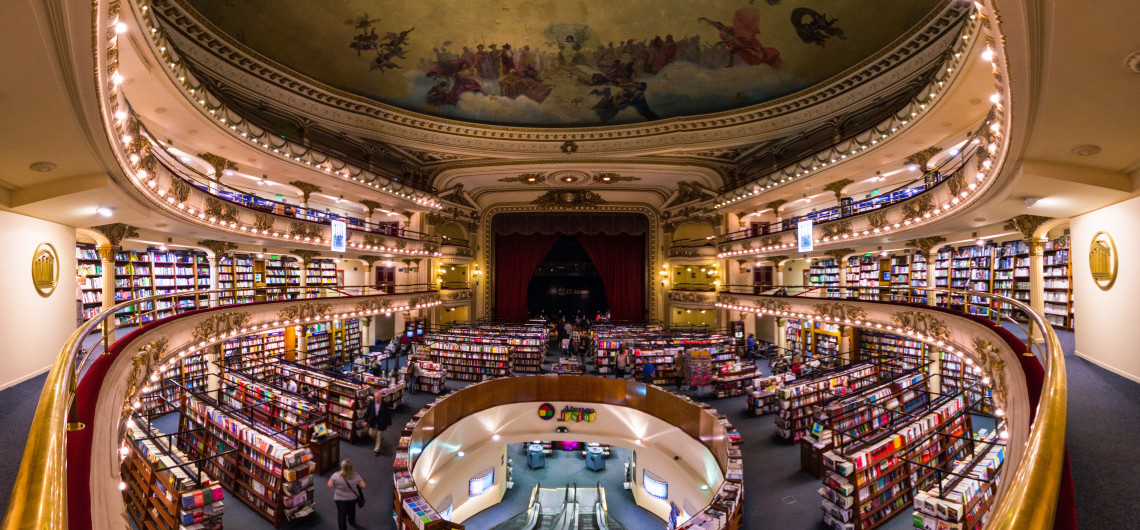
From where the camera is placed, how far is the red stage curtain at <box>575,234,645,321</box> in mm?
21000

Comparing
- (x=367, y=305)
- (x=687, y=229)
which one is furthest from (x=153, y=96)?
(x=687, y=229)

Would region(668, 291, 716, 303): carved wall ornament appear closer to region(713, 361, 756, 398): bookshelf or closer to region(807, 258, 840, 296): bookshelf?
region(807, 258, 840, 296): bookshelf

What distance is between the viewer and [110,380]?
156 inches

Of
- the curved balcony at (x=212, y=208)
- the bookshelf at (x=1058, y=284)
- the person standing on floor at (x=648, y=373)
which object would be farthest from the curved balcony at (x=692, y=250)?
the curved balcony at (x=212, y=208)

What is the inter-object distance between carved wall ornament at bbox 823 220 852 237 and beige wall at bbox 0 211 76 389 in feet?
47.9

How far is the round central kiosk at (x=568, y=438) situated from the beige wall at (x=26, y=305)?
4.78 meters

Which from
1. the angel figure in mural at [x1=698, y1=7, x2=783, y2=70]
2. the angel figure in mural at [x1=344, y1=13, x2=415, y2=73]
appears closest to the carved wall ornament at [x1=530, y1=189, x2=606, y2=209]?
the angel figure in mural at [x1=698, y1=7, x2=783, y2=70]

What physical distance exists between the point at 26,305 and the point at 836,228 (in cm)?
1481

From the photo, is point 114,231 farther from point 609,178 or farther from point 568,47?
point 609,178

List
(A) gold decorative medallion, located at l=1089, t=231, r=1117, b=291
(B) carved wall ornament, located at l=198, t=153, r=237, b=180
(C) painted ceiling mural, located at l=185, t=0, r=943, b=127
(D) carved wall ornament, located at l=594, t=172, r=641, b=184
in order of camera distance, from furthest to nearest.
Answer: (D) carved wall ornament, located at l=594, t=172, r=641, b=184
(C) painted ceiling mural, located at l=185, t=0, r=943, b=127
(B) carved wall ornament, located at l=198, t=153, r=237, b=180
(A) gold decorative medallion, located at l=1089, t=231, r=1117, b=291

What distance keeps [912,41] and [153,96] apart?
1537 cm

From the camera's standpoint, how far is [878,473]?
6.16 metres

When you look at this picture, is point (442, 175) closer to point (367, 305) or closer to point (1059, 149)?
point (367, 305)

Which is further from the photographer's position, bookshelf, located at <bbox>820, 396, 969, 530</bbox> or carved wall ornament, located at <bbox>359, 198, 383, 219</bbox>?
carved wall ornament, located at <bbox>359, 198, 383, 219</bbox>
